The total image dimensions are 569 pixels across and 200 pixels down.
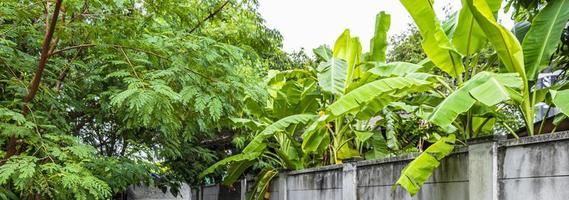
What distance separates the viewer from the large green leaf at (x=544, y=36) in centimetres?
328

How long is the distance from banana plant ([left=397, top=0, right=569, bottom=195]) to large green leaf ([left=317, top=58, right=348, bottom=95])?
121 centimetres

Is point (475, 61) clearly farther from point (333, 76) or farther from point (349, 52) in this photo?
point (349, 52)

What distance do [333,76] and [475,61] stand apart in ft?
4.83

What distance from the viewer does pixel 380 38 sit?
566 cm

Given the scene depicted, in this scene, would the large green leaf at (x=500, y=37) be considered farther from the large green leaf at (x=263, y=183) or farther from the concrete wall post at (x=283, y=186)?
the large green leaf at (x=263, y=183)

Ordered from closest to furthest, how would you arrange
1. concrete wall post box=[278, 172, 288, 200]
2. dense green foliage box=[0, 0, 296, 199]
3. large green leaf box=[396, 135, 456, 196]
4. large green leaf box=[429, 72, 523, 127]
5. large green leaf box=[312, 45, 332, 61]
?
large green leaf box=[429, 72, 523, 127] → large green leaf box=[396, 135, 456, 196] → dense green foliage box=[0, 0, 296, 199] → large green leaf box=[312, 45, 332, 61] → concrete wall post box=[278, 172, 288, 200]

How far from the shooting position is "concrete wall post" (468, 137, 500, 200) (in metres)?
3.12

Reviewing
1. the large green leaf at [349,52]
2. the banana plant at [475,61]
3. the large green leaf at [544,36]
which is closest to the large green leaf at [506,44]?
the banana plant at [475,61]

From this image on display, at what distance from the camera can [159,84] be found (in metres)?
3.81

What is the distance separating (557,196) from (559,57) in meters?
1.91

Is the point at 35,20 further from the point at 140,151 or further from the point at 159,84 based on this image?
the point at 140,151

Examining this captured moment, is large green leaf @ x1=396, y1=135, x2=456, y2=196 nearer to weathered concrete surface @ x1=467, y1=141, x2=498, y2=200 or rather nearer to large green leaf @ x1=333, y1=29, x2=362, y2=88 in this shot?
weathered concrete surface @ x1=467, y1=141, x2=498, y2=200

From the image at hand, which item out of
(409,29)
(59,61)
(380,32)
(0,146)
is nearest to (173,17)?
(59,61)

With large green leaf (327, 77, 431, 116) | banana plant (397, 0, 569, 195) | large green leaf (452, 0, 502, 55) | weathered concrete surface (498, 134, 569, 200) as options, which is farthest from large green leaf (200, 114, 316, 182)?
weathered concrete surface (498, 134, 569, 200)
